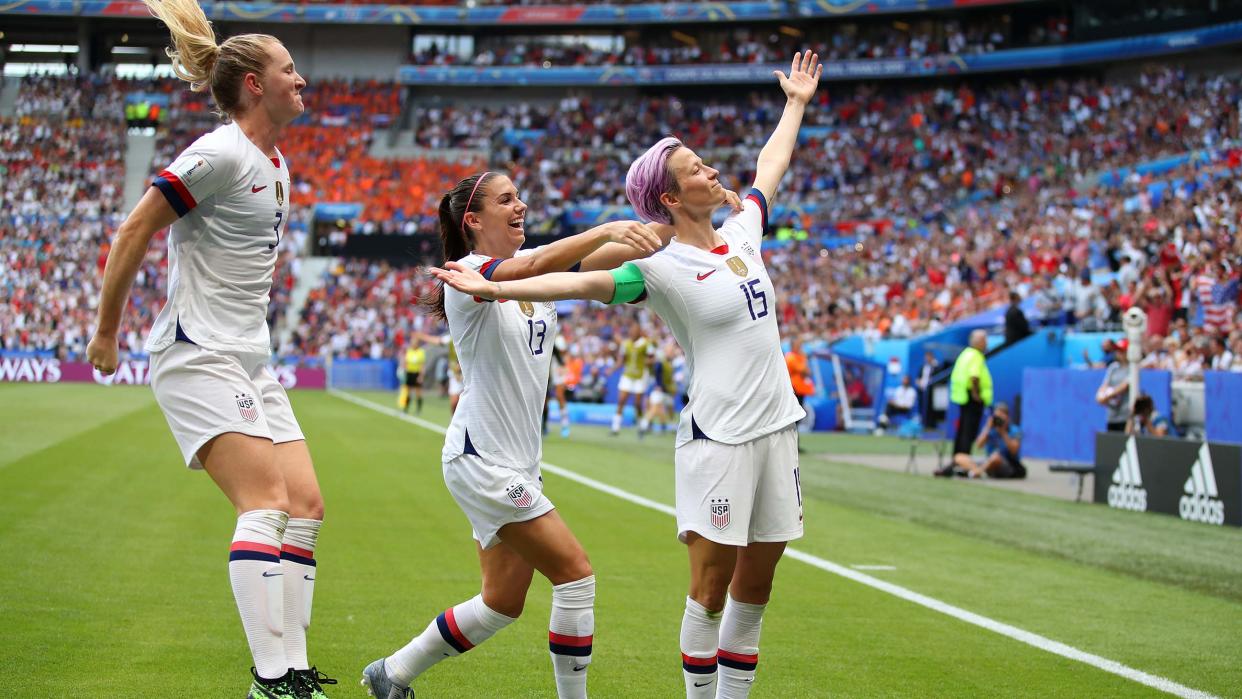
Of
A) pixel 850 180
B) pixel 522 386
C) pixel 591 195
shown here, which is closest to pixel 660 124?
pixel 591 195

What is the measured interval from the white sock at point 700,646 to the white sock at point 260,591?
1501mm

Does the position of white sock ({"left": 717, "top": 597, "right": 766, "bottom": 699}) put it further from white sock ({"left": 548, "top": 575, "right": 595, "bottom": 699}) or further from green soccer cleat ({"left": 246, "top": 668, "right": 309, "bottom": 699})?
green soccer cleat ({"left": 246, "top": 668, "right": 309, "bottom": 699})

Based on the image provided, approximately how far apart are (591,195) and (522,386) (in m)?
49.7

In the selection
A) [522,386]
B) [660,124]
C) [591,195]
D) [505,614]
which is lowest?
[505,614]

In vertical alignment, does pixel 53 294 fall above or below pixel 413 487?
above

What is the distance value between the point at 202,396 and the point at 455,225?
1.26 metres

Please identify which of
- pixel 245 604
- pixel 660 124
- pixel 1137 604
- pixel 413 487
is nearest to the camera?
pixel 245 604

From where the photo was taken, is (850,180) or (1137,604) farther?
(850,180)

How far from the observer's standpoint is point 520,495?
4.81 metres

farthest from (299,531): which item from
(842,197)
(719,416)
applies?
(842,197)

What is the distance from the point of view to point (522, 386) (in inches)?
196

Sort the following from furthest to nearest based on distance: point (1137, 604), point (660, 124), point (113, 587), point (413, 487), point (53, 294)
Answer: point (660, 124) < point (53, 294) < point (413, 487) < point (1137, 604) < point (113, 587)

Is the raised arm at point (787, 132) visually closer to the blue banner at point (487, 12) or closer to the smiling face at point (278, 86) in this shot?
the smiling face at point (278, 86)

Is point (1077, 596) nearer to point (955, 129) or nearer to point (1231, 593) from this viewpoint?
point (1231, 593)
